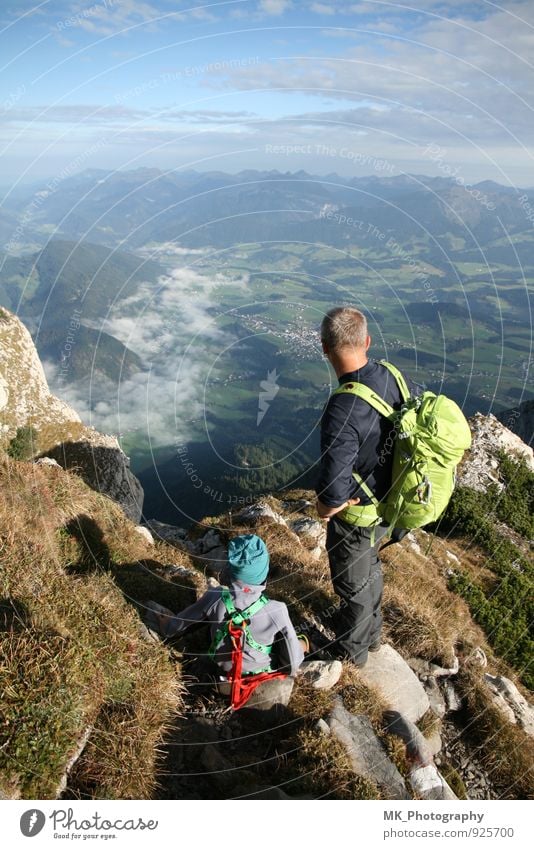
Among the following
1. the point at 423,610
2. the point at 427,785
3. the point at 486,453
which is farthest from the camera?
the point at 486,453

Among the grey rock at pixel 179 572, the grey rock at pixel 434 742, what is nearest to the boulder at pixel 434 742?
the grey rock at pixel 434 742

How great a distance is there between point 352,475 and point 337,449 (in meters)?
0.70

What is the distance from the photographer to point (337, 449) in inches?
220

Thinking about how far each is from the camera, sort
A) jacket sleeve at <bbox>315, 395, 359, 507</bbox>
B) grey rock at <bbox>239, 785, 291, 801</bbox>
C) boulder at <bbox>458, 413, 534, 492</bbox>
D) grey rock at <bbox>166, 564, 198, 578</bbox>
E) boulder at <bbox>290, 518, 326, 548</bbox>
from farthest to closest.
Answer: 1. boulder at <bbox>458, 413, 534, 492</bbox>
2. boulder at <bbox>290, 518, 326, 548</bbox>
3. grey rock at <bbox>166, 564, 198, 578</bbox>
4. jacket sleeve at <bbox>315, 395, 359, 507</bbox>
5. grey rock at <bbox>239, 785, 291, 801</bbox>

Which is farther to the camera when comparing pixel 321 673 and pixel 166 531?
pixel 166 531

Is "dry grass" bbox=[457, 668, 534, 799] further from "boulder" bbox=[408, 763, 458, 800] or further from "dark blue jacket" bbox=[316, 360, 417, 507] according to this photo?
"dark blue jacket" bbox=[316, 360, 417, 507]

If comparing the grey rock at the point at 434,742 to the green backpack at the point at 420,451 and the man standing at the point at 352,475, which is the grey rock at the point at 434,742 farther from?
the green backpack at the point at 420,451

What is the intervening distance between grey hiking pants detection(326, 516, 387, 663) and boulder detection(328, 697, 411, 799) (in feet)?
3.50

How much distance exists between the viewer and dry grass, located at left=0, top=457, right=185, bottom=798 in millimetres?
4348

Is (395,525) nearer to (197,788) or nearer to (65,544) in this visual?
(197,788)

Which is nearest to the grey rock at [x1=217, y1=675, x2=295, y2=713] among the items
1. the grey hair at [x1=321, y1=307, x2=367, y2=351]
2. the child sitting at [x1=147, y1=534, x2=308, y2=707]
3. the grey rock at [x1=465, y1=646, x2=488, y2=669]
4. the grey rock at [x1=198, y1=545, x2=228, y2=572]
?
the child sitting at [x1=147, y1=534, x2=308, y2=707]

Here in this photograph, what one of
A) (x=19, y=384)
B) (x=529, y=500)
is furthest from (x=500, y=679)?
(x=19, y=384)


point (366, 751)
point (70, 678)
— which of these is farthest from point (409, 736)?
point (70, 678)

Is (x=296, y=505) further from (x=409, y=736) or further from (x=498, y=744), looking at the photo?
(x=409, y=736)
